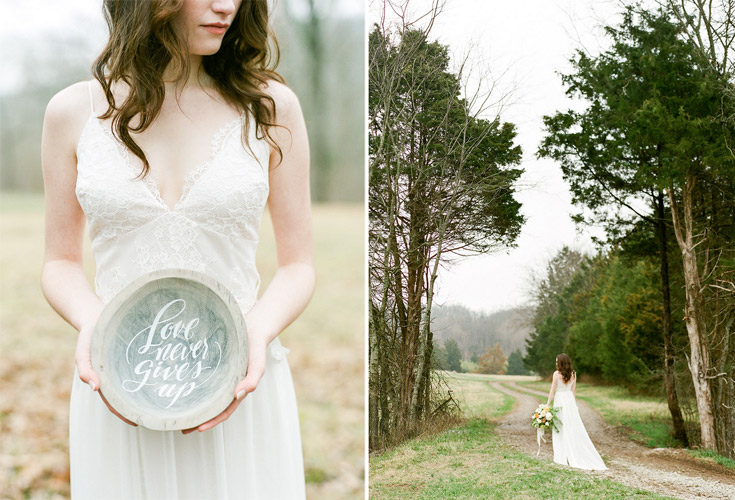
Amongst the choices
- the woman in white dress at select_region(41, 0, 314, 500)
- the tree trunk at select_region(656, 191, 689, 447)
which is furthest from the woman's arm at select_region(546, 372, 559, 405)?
the woman in white dress at select_region(41, 0, 314, 500)

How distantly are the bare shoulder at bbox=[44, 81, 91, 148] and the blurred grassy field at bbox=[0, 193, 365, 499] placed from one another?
258cm

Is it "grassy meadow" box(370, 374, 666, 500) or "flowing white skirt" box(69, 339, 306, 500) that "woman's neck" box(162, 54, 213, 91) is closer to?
"flowing white skirt" box(69, 339, 306, 500)

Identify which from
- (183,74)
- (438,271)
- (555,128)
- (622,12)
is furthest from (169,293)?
(622,12)

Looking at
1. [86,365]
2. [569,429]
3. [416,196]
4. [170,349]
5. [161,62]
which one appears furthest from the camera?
[416,196]

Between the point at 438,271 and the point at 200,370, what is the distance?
193cm

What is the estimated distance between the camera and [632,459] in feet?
9.15

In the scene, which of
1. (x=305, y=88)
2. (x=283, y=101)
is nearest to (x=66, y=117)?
(x=283, y=101)

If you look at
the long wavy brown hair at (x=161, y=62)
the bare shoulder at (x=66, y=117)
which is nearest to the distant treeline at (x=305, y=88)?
the long wavy brown hair at (x=161, y=62)

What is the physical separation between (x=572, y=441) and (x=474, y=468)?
1.46ft

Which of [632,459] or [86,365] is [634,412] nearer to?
[632,459]

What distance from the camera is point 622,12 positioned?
9.34 feet

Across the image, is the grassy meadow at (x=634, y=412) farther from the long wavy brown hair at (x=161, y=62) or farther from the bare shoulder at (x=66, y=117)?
the bare shoulder at (x=66, y=117)

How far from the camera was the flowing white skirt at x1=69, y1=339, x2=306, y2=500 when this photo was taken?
1321 millimetres

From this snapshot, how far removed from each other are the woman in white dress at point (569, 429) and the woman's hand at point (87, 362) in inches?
84.6
